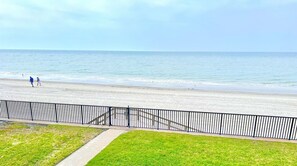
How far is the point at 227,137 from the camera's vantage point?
848 cm

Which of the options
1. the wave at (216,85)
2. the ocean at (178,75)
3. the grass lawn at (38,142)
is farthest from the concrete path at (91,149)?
the ocean at (178,75)

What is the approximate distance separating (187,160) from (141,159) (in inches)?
58.8

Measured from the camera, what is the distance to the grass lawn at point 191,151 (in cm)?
645

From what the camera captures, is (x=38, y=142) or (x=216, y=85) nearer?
(x=38, y=142)

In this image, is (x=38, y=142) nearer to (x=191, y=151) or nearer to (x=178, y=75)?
(x=191, y=151)

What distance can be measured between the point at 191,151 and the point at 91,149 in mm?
3649

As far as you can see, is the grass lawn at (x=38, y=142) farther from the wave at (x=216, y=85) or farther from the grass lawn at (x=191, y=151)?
the wave at (x=216, y=85)

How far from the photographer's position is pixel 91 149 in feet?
24.3

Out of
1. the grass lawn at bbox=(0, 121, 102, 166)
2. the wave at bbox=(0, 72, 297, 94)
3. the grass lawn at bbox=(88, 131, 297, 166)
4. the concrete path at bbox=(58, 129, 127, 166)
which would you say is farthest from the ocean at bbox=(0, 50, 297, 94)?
the grass lawn at bbox=(0, 121, 102, 166)

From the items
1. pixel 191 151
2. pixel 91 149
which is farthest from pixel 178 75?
pixel 91 149

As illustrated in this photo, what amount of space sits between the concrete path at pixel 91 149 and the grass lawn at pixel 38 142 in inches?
10.4

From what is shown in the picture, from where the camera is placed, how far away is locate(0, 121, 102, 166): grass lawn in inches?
263

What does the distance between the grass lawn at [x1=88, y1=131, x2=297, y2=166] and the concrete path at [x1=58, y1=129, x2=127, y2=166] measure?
0.93 feet

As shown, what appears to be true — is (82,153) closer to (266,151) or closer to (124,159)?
(124,159)
